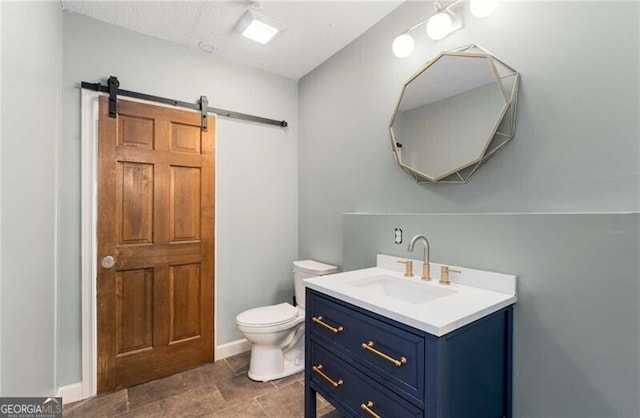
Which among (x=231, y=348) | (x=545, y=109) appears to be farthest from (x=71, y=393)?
(x=545, y=109)

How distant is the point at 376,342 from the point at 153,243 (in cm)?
180

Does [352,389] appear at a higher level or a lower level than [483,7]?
lower

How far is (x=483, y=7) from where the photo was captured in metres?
1.34

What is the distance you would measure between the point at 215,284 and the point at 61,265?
1010 mm

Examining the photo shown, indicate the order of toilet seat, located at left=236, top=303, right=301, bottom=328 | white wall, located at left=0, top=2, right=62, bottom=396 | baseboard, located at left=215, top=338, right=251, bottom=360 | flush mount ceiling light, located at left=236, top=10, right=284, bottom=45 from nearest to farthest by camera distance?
1. white wall, located at left=0, top=2, right=62, bottom=396
2. flush mount ceiling light, located at left=236, top=10, right=284, bottom=45
3. toilet seat, located at left=236, top=303, right=301, bottom=328
4. baseboard, located at left=215, top=338, right=251, bottom=360

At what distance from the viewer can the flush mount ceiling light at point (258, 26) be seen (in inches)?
75.7

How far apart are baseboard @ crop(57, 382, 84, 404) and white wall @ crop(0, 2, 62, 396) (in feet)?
0.69

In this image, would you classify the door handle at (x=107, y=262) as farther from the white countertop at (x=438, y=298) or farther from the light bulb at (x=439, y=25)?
the light bulb at (x=439, y=25)

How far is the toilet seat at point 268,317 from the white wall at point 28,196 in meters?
1.07

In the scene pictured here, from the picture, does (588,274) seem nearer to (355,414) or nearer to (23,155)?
(355,414)

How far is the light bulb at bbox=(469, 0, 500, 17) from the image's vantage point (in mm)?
1327

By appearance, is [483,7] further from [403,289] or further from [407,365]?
[407,365]

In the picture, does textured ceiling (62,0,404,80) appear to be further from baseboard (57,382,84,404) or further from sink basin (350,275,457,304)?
baseboard (57,382,84,404)

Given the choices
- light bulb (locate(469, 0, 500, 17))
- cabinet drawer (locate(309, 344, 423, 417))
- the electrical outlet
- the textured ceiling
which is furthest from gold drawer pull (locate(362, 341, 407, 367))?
the textured ceiling
